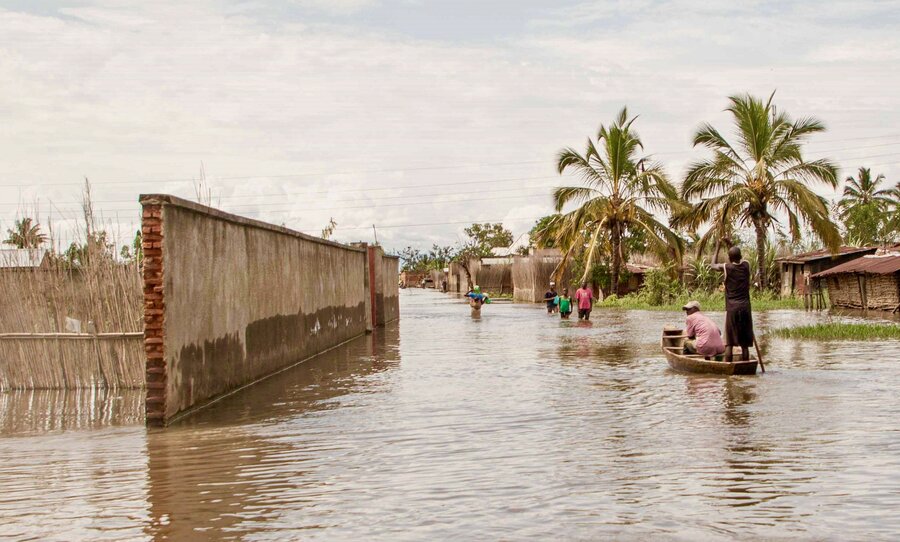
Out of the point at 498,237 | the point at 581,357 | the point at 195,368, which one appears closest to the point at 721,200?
the point at 581,357

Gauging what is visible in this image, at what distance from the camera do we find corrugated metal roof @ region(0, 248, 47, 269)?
11883 mm

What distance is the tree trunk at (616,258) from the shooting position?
38.7 m

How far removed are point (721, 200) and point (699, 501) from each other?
96.9 ft

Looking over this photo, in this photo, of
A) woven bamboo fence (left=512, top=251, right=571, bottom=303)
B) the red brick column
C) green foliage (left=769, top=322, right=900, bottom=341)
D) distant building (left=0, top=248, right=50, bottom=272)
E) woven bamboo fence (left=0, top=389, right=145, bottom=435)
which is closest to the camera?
the red brick column

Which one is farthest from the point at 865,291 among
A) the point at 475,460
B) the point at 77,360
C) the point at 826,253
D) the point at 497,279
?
the point at 497,279

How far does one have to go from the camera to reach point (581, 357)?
55.3 ft

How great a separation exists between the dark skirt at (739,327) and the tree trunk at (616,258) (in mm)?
25210

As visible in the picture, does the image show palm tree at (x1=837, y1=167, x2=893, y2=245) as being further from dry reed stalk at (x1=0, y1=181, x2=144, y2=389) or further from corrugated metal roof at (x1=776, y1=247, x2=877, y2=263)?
dry reed stalk at (x1=0, y1=181, x2=144, y2=389)

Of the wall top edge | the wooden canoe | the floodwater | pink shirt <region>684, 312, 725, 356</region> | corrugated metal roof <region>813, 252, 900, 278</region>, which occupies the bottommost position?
the floodwater

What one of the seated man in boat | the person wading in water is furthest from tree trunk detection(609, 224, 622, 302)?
the person wading in water

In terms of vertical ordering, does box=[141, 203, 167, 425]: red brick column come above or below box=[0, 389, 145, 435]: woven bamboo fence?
above

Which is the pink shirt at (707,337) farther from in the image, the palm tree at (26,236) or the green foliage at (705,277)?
the green foliage at (705,277)

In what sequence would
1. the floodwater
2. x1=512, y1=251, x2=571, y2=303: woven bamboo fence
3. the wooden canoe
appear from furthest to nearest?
x1=512, y1=251, x2=571, y2=303: woven bamboo fence < the wooden canoe < the floodwater

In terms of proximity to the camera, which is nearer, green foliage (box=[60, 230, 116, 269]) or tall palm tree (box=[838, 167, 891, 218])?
green foliage (box=[60, 230, 116, 269])
